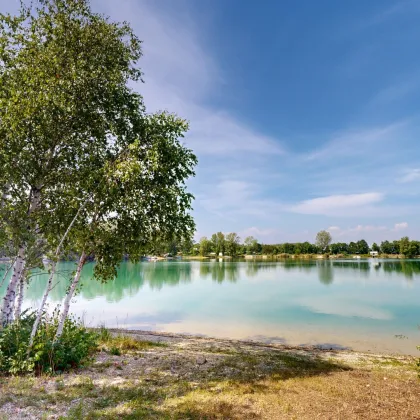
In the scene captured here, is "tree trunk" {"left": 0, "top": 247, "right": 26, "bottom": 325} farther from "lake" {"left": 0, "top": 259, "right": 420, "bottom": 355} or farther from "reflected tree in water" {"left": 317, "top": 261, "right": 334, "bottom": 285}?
"reflected tree in water" {"left": 317, "top": 261, "right": 334, "bottom": 285}

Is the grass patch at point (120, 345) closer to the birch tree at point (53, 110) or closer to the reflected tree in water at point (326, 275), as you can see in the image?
the birch tree at point (53, 110)

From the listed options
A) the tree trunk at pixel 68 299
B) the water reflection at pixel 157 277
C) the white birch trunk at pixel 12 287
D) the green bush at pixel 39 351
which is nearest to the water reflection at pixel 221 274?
the water reflection at pixel 157 277

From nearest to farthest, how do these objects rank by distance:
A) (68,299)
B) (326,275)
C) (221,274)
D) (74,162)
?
(68,299)
(74,162)
(326,275)
(221,274)

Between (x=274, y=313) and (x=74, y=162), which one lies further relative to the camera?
(x=274, y=313)

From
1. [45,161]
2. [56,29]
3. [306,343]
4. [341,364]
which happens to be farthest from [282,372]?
[56,29]

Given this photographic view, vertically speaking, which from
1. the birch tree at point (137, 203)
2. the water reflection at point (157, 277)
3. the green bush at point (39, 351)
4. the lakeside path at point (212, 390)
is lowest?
the water reflection at point (157, 277)

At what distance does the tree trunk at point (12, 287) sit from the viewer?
11.4 meters

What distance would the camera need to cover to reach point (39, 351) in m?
9.75

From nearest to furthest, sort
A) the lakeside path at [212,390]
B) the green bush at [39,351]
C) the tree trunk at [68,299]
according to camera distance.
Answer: the lakeside path at [212,390], the green bush at [39,351], the tree trunk at [68,299]

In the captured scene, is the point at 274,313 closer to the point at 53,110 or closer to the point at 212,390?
the point at 212,390

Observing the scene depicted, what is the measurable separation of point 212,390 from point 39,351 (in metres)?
5.81

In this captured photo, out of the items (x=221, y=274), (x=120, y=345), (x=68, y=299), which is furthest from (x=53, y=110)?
(x=221, y=274)

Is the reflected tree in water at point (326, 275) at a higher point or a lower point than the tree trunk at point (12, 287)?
lower

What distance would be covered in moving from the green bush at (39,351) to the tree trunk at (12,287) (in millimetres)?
628
